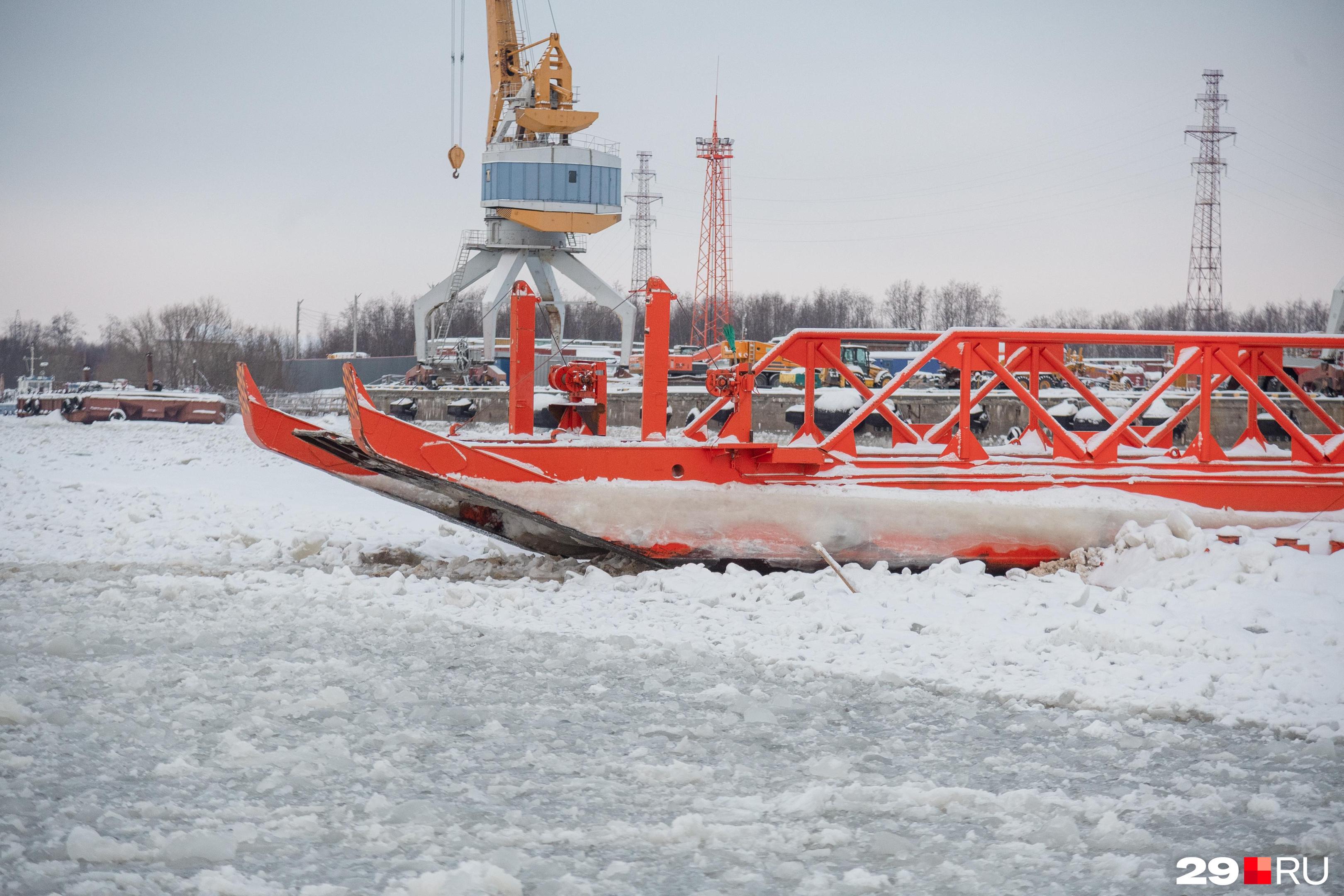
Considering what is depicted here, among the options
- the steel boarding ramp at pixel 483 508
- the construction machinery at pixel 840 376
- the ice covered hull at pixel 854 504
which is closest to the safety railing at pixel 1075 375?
the ice covered hull at pixel 854 504

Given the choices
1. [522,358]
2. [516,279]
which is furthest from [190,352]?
[522,358]

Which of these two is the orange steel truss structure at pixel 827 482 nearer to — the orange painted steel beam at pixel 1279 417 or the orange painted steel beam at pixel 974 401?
the orange painted steel beam at pixel 1279 417

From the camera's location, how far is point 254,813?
4152 millimetres

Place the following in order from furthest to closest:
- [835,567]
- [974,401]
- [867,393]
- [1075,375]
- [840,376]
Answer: [840,376] < [867,393] < [974,401] < [1075,375] < [835,567]

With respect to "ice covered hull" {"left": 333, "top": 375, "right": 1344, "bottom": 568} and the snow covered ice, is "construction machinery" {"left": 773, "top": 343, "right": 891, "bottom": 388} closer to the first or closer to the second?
"ice covered hull" {"left": 333, "top": 375, "right": 1344, "bottom": 568}

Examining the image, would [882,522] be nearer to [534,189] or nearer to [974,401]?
[974,401]

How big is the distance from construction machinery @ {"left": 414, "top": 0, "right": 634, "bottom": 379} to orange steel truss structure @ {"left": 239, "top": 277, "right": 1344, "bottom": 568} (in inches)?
1638

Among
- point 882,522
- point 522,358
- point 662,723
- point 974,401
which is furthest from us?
point 522,358

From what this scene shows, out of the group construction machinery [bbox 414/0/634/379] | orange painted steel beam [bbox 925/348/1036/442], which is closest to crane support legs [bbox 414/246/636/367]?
construction machinery [bbox 414/0/634/379]

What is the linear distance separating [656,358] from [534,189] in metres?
44.7

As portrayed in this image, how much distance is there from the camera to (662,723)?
5395mm

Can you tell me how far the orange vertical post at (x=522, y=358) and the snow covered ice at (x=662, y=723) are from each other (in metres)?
1.34

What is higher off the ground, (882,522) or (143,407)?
(143,407)

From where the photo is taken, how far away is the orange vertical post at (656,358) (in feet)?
28.5
